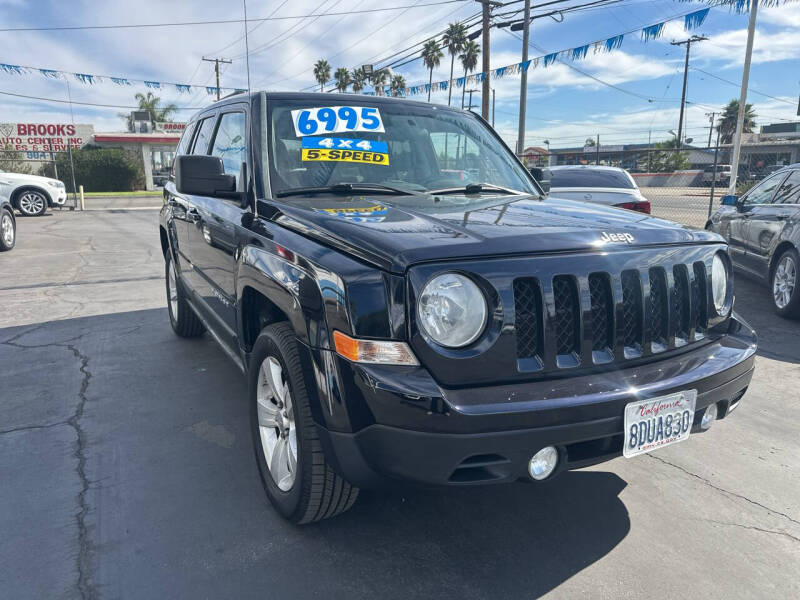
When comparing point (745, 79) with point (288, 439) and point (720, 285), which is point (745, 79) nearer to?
point (720, 285)

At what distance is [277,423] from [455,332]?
3.55ft

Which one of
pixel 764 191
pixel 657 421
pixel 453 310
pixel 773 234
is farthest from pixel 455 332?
pixel 764 191

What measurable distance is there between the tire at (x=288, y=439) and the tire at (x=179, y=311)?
2.66m

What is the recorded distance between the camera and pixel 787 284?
6.34 m

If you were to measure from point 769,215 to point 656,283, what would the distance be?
546 centimetres

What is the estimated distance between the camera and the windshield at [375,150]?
324 centimetres

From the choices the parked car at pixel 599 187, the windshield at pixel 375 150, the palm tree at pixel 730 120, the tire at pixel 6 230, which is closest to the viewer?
the windshield at pixel 375 150

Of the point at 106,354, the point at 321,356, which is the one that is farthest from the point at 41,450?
the point at 321,356

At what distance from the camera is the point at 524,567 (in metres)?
2.39

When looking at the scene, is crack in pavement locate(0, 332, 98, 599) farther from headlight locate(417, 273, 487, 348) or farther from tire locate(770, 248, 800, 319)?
tire locate(770, 248, 800, 319)

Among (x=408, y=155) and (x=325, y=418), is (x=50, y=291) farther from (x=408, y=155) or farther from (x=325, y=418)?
(x=325, y=418)

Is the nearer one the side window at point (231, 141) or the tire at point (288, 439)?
the tire at point (288, 439)

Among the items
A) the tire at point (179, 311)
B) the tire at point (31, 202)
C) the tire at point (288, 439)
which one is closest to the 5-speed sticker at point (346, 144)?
the tire at point (288, 439)

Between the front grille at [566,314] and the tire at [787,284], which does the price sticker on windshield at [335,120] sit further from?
the tire at [787,284]
